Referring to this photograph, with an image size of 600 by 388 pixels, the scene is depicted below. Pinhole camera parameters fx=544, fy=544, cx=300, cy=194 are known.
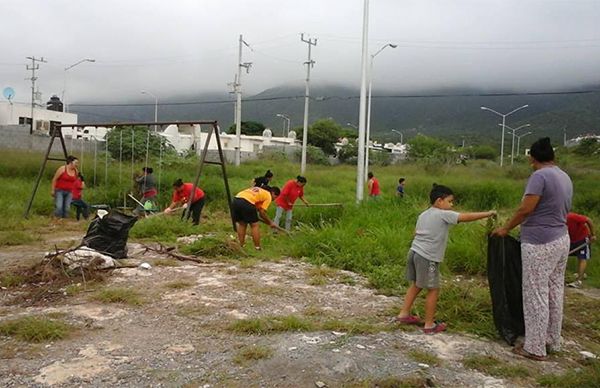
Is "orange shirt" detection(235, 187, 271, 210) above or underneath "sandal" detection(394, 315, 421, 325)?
above

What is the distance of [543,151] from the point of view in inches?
182

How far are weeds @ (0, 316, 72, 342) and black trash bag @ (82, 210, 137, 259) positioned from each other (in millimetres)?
2895

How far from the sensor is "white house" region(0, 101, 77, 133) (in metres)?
50.7

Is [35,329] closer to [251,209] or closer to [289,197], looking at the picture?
[251,209]

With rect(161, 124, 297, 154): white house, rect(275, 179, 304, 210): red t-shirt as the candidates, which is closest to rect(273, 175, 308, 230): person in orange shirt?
rect(275, 179, 304, 210): red t-shirt

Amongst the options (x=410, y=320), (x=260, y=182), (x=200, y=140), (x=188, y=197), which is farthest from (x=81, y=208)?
(x=200, y=140)

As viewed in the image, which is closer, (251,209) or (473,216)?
(473,216)

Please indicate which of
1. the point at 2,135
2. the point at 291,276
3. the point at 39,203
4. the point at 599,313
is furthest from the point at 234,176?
the point at 599,313

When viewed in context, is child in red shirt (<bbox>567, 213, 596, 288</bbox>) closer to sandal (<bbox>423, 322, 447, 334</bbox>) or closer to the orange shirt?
sandal (<bbox>423, 322, 447, 334</bbox>)

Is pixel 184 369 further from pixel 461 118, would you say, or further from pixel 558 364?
pixel 461 118

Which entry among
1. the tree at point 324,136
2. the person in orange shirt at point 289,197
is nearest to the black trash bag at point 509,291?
the person in orange shirt at point 289,197

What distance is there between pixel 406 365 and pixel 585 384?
125 cm

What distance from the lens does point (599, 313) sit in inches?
243

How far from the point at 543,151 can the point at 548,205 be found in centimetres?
47
